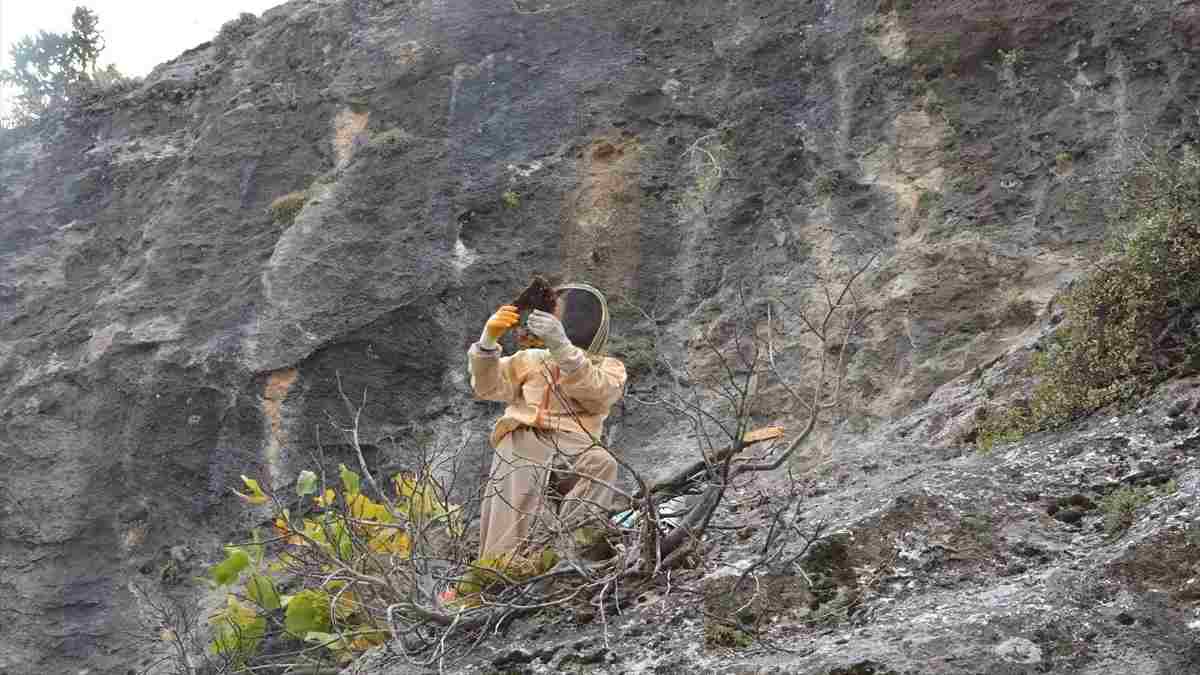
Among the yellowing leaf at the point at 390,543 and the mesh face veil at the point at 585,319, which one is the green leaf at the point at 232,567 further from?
the mesh face veil at the point at 585,319

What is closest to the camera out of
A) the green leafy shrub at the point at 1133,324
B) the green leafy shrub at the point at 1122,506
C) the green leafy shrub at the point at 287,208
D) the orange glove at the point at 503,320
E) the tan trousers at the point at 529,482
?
the green leafy shrub at the point at 1122,506

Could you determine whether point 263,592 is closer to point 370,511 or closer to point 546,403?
point 370,511

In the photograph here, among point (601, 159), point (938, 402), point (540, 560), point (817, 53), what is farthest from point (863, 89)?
point (540, 560)

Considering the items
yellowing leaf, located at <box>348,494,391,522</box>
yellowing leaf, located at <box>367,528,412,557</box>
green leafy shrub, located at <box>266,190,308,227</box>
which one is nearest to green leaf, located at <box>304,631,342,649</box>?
yellowing leaf, located at <box>367,528,412,557</box>

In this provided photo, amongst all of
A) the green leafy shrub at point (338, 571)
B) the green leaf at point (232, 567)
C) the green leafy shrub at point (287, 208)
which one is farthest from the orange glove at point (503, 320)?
the green leafy shrub at point (287, 208)

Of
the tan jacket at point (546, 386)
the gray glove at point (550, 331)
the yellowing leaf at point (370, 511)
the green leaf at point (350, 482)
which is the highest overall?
the gray glove at point (550, 331)

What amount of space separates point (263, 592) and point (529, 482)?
4.59 ft

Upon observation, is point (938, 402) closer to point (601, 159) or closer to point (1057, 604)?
point (1057, 604)

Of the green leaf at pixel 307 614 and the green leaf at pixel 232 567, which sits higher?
the green leaf at pixel 232 567

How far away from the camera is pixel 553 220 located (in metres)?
10.7

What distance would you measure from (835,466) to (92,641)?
601cm

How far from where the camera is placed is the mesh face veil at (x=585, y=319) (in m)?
6.70

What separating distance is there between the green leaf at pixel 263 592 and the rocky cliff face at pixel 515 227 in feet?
Result: 10.0

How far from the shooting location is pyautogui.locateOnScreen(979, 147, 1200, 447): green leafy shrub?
5293 mm
